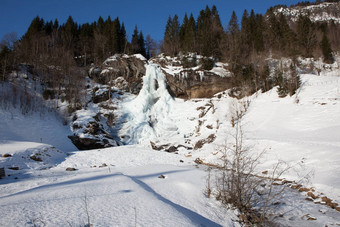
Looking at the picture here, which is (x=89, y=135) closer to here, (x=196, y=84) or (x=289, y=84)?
(x=196, y=84)

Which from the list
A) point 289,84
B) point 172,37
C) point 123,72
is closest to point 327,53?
point 289,84

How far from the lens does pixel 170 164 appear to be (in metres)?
11.5

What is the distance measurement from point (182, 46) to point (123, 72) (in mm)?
14147

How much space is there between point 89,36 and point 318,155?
4699cm

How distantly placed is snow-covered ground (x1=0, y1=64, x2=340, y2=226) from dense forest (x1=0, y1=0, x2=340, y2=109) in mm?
6045

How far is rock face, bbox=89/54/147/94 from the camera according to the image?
29.2 meters

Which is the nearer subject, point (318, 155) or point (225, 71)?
point (318, 155)

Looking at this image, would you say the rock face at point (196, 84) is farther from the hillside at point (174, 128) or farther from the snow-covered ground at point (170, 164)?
the snow-covered ground at point (170, 164)

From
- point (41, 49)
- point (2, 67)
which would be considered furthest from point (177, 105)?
point (41, 49)

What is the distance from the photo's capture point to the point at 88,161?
11953 millimetres

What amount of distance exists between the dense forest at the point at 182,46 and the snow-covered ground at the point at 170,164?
238 inches

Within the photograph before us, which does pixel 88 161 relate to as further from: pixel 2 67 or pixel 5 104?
pixel 2 67

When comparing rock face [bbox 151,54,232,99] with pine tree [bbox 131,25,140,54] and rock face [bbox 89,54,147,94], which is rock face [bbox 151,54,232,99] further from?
pine tree [bbox 131,25,140,54]

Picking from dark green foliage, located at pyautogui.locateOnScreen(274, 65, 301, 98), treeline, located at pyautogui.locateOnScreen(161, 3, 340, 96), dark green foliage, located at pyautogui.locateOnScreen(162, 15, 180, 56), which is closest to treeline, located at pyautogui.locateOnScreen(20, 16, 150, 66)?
dark green foliage, located at pyautogui.locateOnScreen(162, 15, 180, 56)
